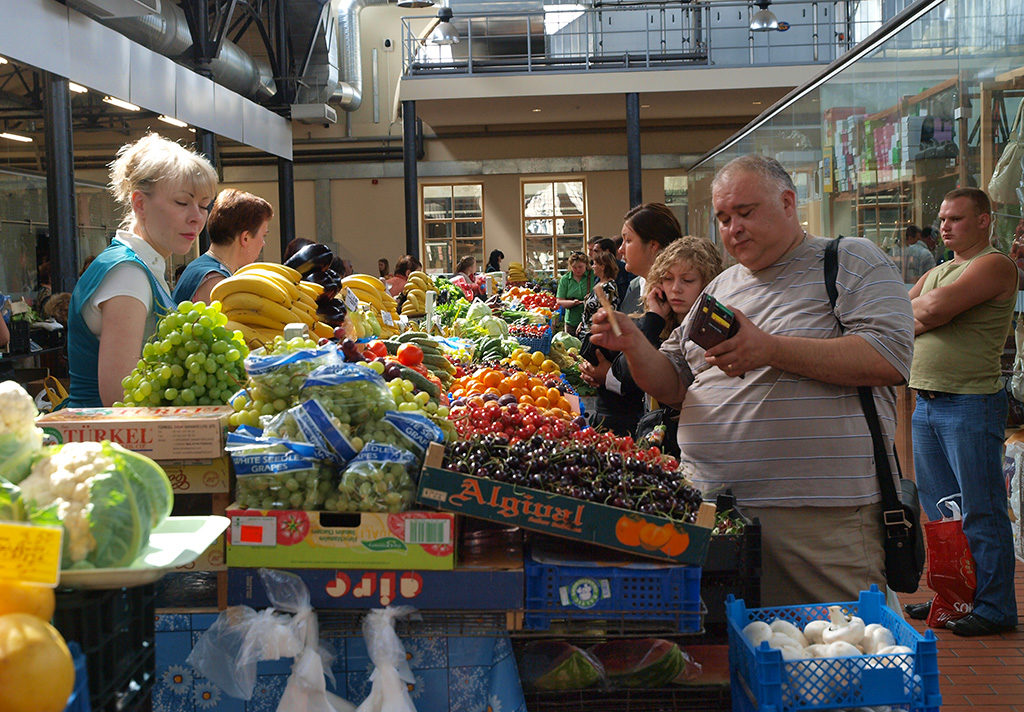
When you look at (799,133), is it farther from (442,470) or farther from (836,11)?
(836,11)

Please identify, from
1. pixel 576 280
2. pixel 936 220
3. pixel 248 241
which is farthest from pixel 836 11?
pixel 248 241

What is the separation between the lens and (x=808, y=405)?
89.4 inches

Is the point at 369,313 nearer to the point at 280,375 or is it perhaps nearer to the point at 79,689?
the point at 280,375

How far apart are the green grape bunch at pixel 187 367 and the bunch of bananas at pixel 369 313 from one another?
1.14 meters

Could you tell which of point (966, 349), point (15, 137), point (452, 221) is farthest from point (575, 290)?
point (452, 221)

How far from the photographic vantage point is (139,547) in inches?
47.3

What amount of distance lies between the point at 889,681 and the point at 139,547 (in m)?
1.31

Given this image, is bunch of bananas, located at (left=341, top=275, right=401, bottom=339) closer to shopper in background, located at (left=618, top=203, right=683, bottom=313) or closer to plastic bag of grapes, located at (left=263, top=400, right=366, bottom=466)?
shopper in background, located at (left=618, top=203, right=683, bottom=313)

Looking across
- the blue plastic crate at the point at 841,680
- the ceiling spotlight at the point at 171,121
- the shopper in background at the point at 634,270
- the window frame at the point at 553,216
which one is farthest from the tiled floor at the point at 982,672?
the window frame at the point at 553,216

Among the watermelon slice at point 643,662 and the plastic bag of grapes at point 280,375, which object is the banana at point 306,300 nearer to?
the plastic bag of grapes at point 280,375

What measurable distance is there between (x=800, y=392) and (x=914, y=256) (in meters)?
3.40

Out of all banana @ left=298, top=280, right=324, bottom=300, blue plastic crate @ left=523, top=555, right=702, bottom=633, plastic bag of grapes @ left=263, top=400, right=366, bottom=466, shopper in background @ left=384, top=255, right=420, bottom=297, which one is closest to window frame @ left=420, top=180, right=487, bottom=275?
shopper in background @ left=384, top=255, right=420, bottom=297

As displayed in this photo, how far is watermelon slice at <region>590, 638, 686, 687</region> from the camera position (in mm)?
1907

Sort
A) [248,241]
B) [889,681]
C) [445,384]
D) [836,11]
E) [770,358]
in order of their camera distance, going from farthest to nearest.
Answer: [836,11] < [248,241] < [445,384] < [770,358] < [889,681]
